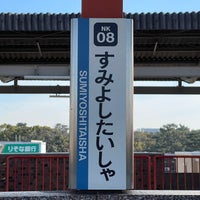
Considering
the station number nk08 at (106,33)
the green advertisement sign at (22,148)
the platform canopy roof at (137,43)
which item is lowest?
the green advertisement sign at (22,148)

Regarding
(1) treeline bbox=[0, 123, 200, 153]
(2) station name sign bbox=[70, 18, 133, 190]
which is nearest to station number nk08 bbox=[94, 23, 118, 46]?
(2) station name sign bbox=[70, 18, 133, 190]

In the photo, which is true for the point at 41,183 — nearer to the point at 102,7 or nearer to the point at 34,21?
the point at 34,21

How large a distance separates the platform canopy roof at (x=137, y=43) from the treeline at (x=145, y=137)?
33935 millimetres

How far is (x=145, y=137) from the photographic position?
5512cm

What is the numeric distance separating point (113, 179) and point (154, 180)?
5.28 m

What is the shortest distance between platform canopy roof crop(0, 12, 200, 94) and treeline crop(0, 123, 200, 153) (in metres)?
33.9

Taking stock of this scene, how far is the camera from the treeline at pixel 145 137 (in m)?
51.7

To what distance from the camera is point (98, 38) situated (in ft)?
18.6

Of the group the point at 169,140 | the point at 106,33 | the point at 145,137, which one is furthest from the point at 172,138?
the point at 106,33

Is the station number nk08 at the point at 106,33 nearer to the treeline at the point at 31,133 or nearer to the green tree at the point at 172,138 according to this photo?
the green tree at the point at 172,138

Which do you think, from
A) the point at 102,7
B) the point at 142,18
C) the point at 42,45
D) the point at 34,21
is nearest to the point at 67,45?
the point at 42,45

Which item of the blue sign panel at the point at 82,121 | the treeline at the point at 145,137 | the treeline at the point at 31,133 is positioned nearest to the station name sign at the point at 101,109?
the blue sign panel at the point at 82,121

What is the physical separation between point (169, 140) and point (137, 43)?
4974 centimetres

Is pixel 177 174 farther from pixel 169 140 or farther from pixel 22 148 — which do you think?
pixel 169 140
